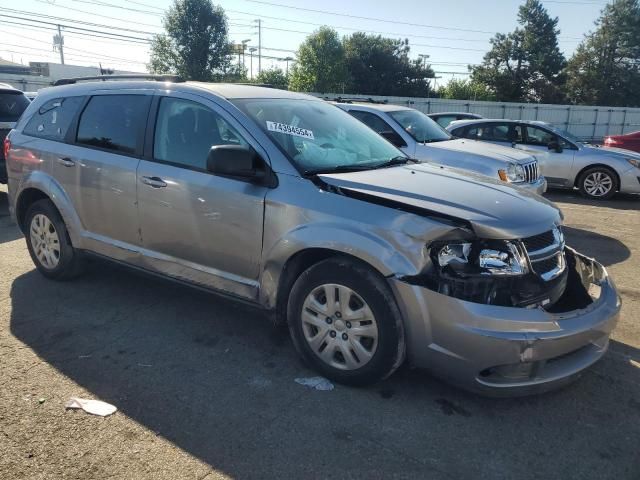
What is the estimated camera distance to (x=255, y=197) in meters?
3.48

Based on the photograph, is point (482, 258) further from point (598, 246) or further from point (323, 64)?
point (323, 64)

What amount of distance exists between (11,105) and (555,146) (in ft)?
33.0

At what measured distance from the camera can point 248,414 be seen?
3.02 metres

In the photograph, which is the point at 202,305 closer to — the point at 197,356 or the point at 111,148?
the point at 197,356

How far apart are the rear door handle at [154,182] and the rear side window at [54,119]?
1.29 metres

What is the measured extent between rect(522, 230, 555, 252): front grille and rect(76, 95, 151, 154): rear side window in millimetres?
2907

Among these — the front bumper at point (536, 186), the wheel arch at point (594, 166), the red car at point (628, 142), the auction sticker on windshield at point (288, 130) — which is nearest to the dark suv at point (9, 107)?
the auction sticker on windshield at point (288, 130)

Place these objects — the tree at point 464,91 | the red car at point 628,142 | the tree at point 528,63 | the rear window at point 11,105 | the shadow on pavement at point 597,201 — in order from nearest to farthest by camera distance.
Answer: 1. the rear window at point 11,105
2. the shadow on pavement at point 597,201
3. the red car at point 628,142
4. the tree at point 464,91
5. the tree at point 528,63

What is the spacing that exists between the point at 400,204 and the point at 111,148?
2561 mm

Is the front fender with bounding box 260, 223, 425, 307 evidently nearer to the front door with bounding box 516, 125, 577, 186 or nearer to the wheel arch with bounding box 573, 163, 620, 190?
the front door with bounding box 516, 125, 577, 186

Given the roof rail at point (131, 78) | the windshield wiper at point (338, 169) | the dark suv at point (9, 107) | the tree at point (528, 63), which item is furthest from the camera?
the tree at point (528, 63)

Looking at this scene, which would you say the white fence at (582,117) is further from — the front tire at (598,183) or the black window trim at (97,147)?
the black window trim at (97,147)

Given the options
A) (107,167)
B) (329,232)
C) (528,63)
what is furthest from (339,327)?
(528,63)

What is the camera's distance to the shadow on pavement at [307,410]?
2.65m
